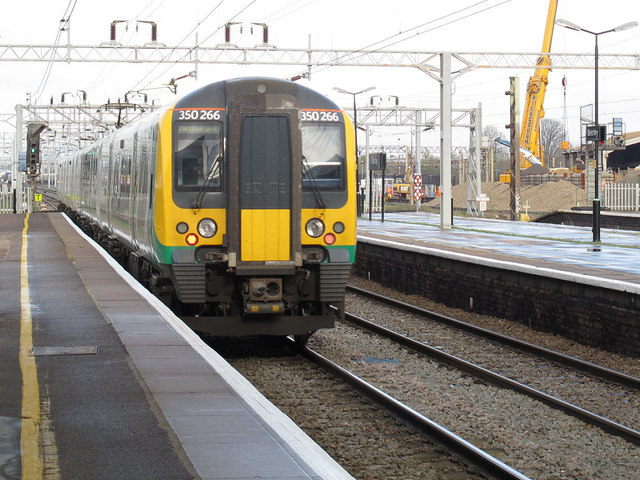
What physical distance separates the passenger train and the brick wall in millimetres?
3982

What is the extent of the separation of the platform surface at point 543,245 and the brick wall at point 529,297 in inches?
21.9

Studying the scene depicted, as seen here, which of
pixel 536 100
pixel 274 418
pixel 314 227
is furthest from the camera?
pixel 536 100

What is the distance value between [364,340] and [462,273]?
439cm

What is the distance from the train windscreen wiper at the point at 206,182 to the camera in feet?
38.4

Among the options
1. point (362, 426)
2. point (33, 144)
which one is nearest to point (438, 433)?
point (362, 426)

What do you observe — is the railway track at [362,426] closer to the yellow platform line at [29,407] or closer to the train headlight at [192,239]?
the train headlight at [192,239]

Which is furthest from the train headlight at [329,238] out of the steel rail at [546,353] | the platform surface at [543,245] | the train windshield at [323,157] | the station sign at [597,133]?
the station sign at [597,133]

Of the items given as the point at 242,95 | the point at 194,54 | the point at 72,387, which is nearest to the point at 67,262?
the point at 242,95

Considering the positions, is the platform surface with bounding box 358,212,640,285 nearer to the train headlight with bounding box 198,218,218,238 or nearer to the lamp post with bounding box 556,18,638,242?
the lamp post with bounding box 556,18,638,242

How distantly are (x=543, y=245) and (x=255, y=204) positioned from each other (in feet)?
45.7

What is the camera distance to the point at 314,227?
11906mm

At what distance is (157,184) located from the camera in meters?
12.1

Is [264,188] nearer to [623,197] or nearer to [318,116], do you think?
[318,116]

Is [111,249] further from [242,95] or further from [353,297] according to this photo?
[242,95]
